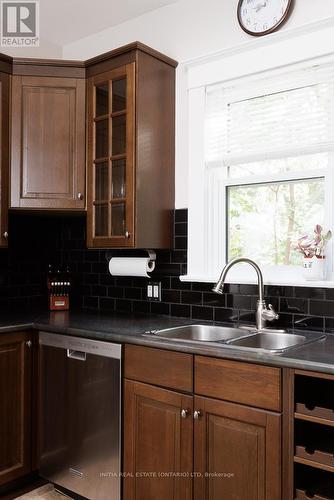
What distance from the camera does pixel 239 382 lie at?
1.78 metres

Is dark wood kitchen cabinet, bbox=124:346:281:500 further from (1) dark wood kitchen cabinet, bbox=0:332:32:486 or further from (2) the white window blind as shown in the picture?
(2) the white window blind

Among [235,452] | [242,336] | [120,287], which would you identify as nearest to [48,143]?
[120,287]

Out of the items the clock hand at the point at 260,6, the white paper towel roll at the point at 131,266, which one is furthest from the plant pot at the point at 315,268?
the clock hand at the point at 260,6

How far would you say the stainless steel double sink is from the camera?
205cm

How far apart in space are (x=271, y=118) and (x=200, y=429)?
1600mm

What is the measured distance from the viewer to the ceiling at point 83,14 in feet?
9.41

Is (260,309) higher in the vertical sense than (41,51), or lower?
lower

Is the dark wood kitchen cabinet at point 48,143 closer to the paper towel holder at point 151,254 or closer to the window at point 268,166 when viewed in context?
the paper towel holder at point 151,254

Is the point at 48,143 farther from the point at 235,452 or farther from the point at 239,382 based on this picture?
the point at 235,452

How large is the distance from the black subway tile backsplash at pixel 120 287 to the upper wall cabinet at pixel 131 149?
0.82ft

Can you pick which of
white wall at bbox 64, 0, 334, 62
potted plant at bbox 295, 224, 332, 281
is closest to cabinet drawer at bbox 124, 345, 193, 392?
potted plant at bbox 295, 224, 332, 281

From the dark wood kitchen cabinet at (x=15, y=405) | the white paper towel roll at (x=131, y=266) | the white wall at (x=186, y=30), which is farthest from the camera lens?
the white paper towel roll at (x=131, y=266)

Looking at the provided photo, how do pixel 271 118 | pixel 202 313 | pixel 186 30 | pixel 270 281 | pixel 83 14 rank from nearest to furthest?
pixel 270 281, pixel 271 118, pixel 202 313, pixel 186 30, pixel 83 14

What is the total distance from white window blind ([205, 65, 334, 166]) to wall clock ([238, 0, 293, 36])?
0.84ft
